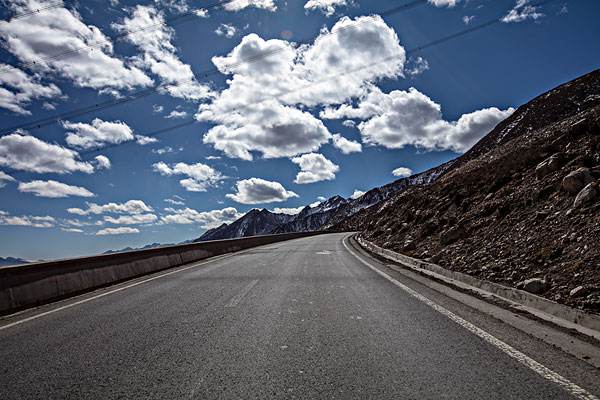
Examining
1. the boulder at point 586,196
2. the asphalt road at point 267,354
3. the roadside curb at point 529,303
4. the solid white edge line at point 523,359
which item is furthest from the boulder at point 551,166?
the solid white edge line at point 523,359

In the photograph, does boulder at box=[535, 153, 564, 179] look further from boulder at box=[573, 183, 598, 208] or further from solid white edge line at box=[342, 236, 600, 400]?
solid white edge line at box=[342, 236, 600, 400]

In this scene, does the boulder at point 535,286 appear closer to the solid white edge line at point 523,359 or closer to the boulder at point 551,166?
the solid white edge line at point 523,359

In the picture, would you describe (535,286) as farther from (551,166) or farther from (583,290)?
(551,166)

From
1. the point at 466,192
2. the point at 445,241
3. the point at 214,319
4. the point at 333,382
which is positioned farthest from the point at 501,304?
the point at 466,192

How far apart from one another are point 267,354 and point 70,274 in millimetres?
7465

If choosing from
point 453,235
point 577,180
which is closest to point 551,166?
point 577,180

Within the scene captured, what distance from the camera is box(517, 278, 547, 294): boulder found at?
6.06m

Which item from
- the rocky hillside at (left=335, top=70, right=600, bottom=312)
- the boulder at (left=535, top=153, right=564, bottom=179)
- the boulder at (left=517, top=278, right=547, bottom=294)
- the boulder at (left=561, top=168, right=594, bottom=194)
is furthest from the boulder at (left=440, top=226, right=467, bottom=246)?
the boulder at (left=517, top=278, right=547, bottom=294)

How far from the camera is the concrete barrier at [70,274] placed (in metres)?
7.51

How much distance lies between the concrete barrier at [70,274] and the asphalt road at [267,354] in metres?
0.80

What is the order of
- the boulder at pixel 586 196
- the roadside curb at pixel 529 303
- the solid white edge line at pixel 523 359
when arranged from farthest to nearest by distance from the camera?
the boulder at pixel 586 196 → the roadside curb at pixel 529 303 → the solid white edge line at pixel 523 359

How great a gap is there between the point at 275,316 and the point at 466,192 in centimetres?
1368

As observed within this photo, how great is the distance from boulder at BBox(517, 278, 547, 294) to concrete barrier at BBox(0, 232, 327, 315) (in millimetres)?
9490

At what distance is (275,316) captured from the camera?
19.0ft
